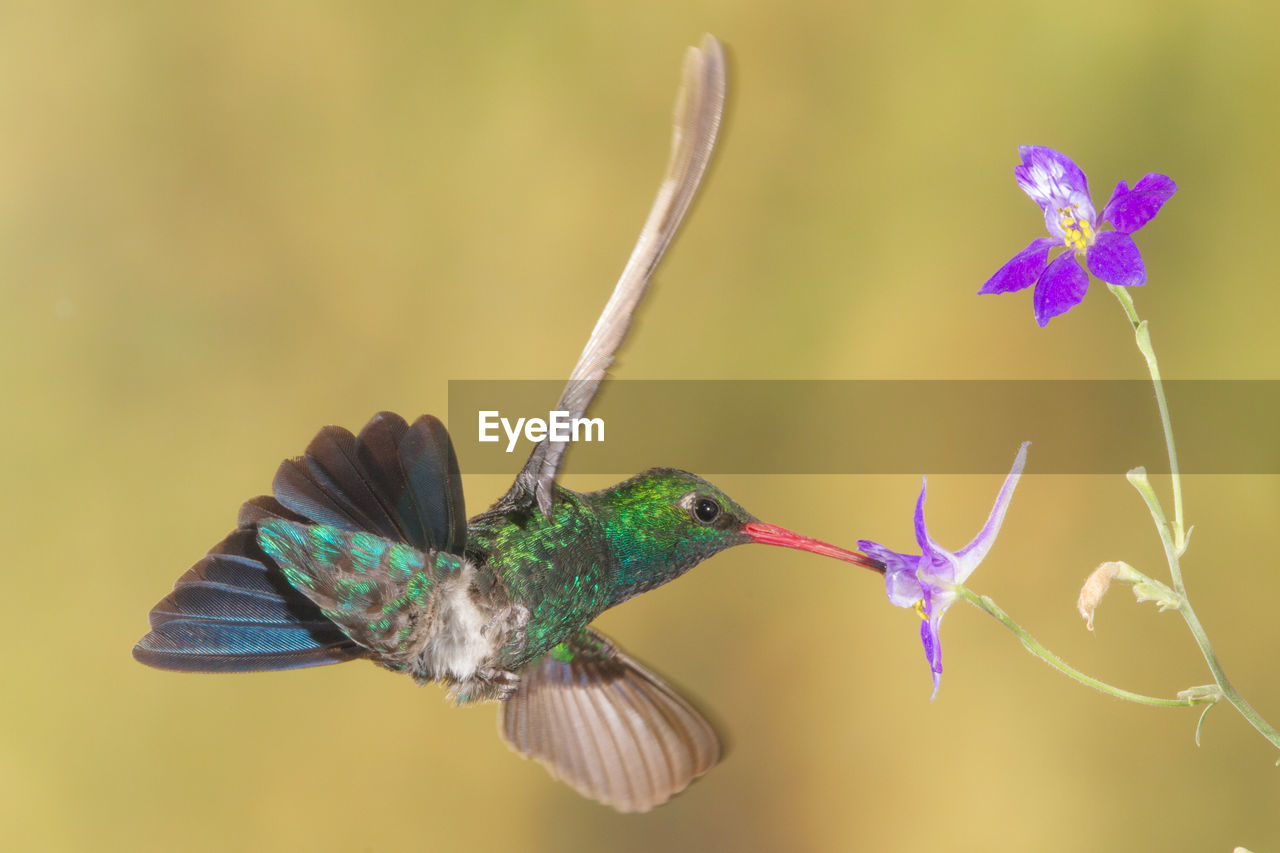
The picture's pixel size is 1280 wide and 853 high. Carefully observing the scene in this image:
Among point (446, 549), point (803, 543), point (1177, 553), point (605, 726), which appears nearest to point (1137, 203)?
point (1177, 553)

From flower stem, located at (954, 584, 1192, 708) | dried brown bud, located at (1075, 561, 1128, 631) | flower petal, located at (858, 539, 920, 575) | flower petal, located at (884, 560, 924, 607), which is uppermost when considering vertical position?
flower petal, located at (858, 539, 920, 575)

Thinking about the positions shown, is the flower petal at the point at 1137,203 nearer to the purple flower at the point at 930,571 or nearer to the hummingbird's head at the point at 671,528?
the purple flower at the point at 930,571

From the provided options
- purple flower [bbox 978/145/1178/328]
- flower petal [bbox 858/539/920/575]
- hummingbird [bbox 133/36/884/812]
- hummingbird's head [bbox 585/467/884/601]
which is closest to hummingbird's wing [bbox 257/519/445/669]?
hummingbird [bbox 133/36/884/812]

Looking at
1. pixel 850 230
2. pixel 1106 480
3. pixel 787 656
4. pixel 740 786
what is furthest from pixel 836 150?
pixel 740 786

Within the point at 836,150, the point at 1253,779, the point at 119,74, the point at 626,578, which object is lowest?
the point at 1253,779

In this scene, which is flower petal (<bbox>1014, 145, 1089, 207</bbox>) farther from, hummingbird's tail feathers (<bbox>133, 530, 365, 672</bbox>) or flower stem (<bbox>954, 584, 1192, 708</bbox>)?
hummingbird's tail feathers (<bbox>133, 530, 365, 672</bbox>)

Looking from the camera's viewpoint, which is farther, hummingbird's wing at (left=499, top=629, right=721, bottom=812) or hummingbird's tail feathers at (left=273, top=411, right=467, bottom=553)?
hummingbird's wing at (left=499, top=629, right=721, bottom=812)

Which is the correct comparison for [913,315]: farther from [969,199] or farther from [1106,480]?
[1106,480]
